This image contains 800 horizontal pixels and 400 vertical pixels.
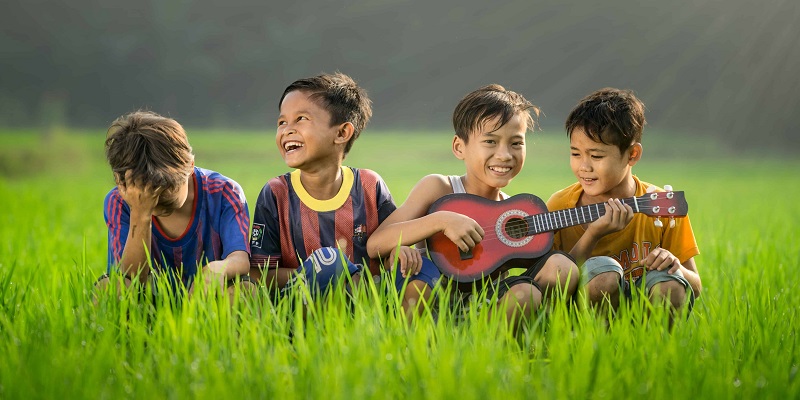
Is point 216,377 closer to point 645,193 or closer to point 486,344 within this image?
point 486,344

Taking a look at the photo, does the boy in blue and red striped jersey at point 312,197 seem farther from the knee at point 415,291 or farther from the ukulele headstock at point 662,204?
the ukulele headstock at point 662,204

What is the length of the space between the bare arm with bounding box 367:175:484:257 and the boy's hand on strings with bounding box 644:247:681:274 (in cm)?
71

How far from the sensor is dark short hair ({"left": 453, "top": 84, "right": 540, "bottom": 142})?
11.8ft

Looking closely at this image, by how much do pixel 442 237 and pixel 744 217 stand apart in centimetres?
590

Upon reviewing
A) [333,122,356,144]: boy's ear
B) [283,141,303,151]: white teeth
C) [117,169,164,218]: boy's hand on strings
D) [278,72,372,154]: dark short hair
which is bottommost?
[117,169,164,218]: boy's hand on strings

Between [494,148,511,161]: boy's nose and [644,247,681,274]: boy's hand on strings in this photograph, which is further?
[494,148,511,161]: boy's nose

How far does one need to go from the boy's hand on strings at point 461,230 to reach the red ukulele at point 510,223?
87 millimetres

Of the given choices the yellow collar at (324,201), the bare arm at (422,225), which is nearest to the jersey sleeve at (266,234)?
the yellow collar at (324,201)

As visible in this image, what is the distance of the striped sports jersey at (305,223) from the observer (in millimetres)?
3607

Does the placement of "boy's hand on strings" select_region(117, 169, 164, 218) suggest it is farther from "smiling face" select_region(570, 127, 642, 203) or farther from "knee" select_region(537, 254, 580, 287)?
"smiling face" select_region(570, 127, 642, 203)

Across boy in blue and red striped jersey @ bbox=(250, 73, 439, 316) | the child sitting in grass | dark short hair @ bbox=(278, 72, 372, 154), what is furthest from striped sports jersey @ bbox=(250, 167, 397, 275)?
dark short hair @ bbox=(278, 72, 372, 154)

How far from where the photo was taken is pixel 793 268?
15.8ft

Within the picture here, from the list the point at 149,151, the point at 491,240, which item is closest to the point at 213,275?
the point at 149,151

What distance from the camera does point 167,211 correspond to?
3.50 m
